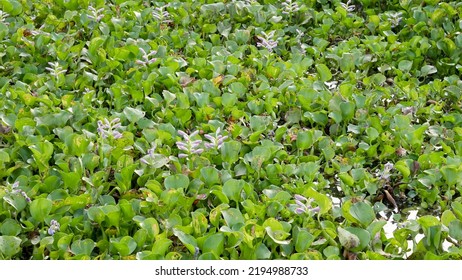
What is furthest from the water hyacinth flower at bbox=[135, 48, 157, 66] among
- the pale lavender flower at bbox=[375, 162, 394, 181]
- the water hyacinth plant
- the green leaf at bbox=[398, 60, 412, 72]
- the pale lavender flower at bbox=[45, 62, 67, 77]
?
the pale lavender flower at bbox=[375, 162, 394, 181]

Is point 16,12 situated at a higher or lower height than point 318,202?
lower

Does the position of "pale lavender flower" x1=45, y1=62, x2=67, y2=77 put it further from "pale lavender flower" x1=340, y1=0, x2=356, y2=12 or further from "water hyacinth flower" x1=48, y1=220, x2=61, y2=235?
"pale lavender flower" x1=340, y1=0, x2=356, y2=12

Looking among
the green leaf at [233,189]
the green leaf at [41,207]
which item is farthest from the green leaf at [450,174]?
the green leaf at [41,207]

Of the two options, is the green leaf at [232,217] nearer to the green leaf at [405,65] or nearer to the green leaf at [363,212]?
the green leaf at [363,212]

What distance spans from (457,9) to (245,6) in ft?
3.62

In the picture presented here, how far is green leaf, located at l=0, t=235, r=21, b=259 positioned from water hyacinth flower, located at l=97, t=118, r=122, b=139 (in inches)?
25.6

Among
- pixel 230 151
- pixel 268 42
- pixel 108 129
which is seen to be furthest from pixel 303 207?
pixel 268 42

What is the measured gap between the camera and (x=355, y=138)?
133 inches

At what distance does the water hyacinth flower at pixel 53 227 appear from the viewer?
2.66m

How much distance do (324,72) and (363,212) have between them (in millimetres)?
1208

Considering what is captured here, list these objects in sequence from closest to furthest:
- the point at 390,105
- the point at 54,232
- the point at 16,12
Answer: the point at 54,232, the point at 390,105, the point at 16,12

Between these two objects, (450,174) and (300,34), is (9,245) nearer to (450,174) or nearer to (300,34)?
(450,174)

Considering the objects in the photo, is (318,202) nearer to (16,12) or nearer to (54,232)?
(54,232)

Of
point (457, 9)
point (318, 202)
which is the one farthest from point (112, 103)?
Result: point (457, 9)
